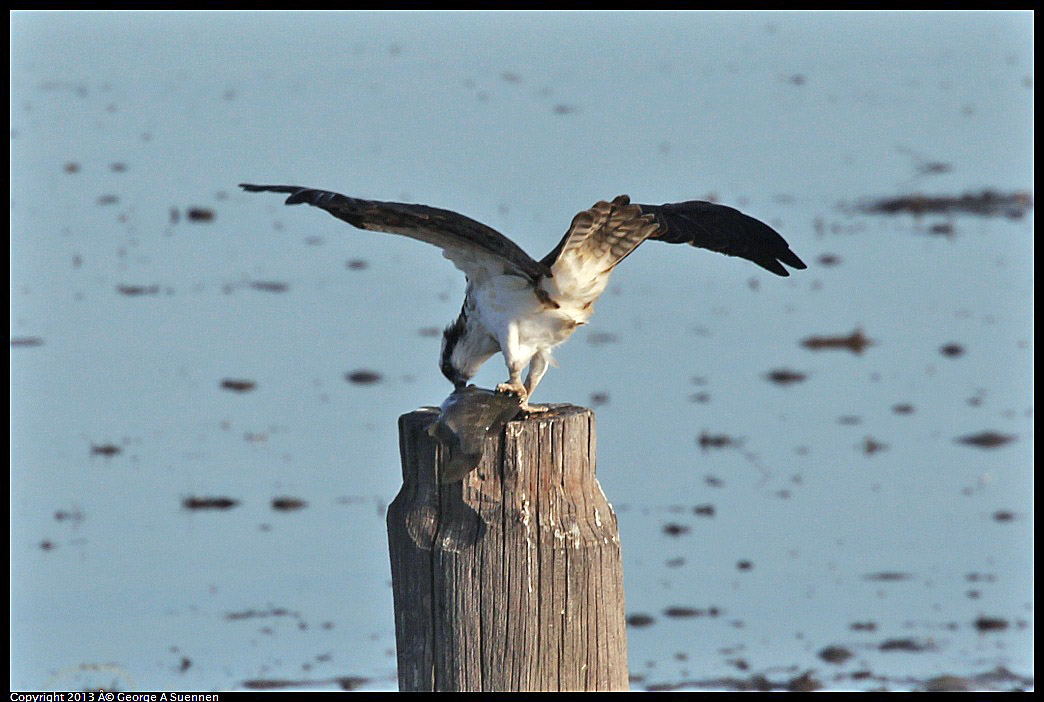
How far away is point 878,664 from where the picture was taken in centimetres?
648

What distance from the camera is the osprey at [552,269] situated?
15.8 ft

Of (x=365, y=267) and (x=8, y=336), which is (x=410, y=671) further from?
(x=365, y=267)

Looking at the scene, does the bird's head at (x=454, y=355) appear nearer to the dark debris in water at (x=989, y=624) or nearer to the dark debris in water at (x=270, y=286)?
the dark debris in water at (x=989, y=624)

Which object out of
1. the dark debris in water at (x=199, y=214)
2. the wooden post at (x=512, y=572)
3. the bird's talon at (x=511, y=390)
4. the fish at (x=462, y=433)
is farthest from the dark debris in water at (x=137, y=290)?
the wooden post at (x=512, y=572)

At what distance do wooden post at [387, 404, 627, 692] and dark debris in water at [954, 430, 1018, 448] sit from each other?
5.31 meters

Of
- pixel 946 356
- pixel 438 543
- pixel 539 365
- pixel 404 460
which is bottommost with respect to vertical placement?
pixel 438 543

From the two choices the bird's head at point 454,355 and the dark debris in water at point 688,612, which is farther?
the dark debris in water at point 688,612

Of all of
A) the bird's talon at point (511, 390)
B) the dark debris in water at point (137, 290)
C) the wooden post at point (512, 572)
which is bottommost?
the wooden post at point (512, 572)

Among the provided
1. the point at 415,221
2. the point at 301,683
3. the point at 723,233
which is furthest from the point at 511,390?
the point at 301,683

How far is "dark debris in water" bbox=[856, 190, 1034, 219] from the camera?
41.8 ft

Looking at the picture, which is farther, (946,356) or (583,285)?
(946,356)

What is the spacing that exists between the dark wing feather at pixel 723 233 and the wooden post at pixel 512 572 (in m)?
1.45

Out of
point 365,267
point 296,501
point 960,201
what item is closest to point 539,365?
point 296,501

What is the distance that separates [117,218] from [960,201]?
682 centimetres
